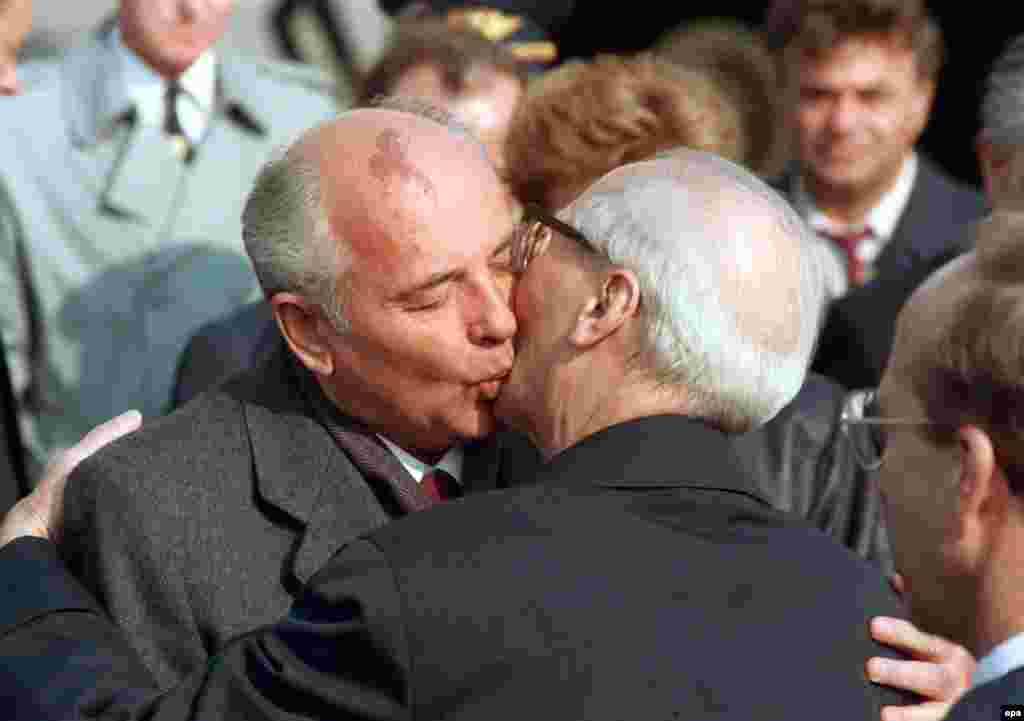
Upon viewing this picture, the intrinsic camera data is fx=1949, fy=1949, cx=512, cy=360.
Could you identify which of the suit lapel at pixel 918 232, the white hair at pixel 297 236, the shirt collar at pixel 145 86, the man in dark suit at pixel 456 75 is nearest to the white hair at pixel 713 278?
the white hair at pixel 297 236

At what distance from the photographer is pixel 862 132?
573 cm

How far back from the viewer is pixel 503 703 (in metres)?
2.46

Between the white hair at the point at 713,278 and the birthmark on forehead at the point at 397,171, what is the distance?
0.98ft

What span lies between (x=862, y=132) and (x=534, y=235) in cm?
292

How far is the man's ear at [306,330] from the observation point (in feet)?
10.3

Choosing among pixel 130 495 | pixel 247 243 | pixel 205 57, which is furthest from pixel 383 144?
pixel 205 57

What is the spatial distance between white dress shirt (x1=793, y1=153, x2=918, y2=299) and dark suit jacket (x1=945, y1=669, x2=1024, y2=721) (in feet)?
11.0

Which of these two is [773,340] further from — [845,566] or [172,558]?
[172,558]

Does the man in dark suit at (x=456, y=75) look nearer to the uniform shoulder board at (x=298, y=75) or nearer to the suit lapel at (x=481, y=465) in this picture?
the uniform shoulder board at (x=298, y=75)

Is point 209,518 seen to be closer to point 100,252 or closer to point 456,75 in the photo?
point 100,252

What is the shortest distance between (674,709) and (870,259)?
340cm

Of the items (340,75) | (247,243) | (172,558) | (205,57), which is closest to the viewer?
(172,558)

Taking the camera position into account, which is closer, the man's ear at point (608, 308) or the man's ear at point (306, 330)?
the man's ear at point (608, 308)

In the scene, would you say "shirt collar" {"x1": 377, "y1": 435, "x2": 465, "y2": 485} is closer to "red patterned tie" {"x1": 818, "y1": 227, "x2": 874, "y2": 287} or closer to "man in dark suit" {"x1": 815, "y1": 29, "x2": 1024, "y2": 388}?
"man in dark suit" {"x1": 815, "y1": 29, "x2": 1024, "y2": 388}
